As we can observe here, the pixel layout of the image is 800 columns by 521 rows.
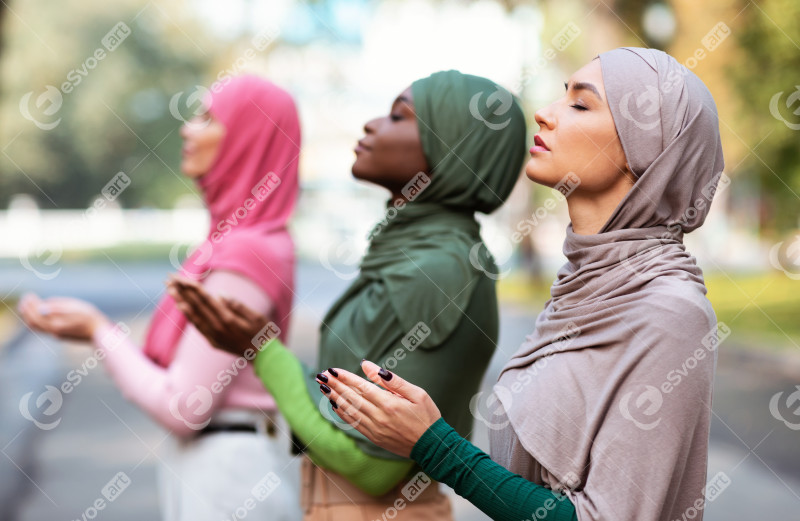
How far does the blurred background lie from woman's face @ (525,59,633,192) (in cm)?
100

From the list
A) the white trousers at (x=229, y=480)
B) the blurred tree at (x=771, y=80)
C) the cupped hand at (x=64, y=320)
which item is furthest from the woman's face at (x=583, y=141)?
the blurred tree at (x=771, y=80)

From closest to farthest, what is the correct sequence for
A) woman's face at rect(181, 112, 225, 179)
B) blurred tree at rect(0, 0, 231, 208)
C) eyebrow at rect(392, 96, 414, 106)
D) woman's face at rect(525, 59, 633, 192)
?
woman's face at rect(525, 59, 633, 192) < eyebrow at rect(392, 96, 414, 106) < woman's face at rect(181, 112, 225, 179) < blurred tree at rect(0, 0, 231, 208)

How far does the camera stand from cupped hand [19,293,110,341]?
3203 mm

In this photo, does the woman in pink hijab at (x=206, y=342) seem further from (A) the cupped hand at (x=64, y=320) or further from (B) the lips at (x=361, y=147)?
(B) the lips at (x=361, y=147)

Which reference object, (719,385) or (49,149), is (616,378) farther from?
(49,149)

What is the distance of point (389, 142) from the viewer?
262 centimetres

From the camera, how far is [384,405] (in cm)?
181

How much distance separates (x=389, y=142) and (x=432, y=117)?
0.15 metres

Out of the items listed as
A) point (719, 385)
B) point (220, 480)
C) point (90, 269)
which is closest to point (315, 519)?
point (220, 480)

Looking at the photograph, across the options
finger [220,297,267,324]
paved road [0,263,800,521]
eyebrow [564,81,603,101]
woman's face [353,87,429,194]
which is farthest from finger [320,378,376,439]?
paved road [0,263,800,521]

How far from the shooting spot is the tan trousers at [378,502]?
252 centimetres

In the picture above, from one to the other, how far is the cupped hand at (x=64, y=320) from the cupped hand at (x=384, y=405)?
1650mm

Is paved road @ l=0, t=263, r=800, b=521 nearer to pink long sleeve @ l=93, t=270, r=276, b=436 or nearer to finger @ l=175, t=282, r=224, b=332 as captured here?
pink long sleeve @ l=93, t=270, r=276, b=436

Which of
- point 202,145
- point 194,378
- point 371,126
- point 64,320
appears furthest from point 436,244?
point 64,320
